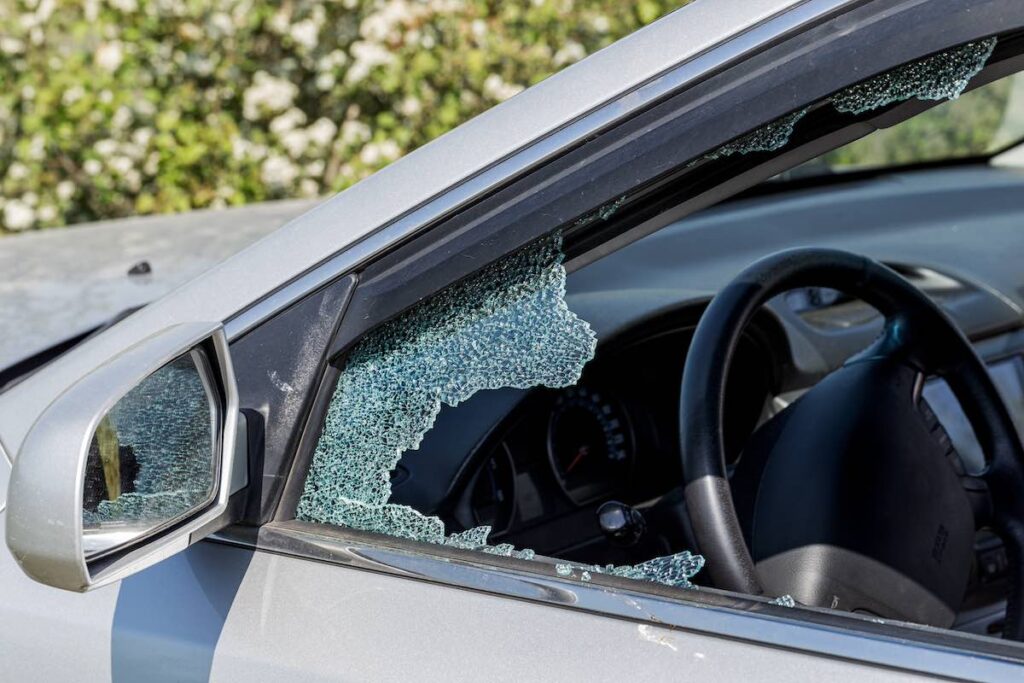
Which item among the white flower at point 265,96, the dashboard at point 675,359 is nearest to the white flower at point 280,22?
the white flower at point 265,96

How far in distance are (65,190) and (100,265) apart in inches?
97.8

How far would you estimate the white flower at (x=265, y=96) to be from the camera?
471cm

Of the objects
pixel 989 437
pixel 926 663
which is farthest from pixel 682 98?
pixel 989 437

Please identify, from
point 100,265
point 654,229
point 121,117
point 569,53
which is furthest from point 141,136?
point 654,229

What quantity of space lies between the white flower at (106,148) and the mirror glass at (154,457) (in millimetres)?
3628

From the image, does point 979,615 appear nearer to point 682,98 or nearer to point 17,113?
point 682,98

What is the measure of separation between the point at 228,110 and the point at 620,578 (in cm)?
410

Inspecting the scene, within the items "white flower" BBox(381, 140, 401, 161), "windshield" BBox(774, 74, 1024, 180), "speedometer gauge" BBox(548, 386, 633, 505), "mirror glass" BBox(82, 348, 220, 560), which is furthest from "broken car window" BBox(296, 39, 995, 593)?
"white flower" BBox(381, 140, 401, 161)

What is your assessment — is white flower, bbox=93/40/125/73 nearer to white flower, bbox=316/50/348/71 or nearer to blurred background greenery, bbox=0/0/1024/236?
blurred background greenery, bbox=0/0/1024/236

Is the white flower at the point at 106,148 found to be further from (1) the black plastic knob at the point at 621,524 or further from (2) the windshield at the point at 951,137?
(1) the black plastic knob at the point at 621,524

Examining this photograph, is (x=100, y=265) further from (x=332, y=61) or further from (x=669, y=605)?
(x=332, y=61)

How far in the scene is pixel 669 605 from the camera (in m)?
1.14

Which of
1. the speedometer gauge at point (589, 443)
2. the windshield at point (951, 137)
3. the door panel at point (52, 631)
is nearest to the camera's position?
the door panel at point (52, 631)

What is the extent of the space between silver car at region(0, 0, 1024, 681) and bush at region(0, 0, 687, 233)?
3.29m
